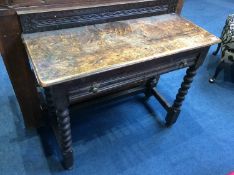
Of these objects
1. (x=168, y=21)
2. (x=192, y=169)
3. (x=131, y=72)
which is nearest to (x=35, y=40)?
(x=131, y=72)

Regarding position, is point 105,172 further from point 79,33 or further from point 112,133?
point 79,33

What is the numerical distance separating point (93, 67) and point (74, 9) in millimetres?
359

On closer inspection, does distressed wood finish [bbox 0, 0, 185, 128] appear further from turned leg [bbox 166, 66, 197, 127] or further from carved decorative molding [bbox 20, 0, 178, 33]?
turned leg [bbox 166, 66, 197, 127]

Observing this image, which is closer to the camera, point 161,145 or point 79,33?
point 79,33

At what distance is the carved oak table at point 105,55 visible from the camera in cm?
89

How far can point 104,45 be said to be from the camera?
3.40ft

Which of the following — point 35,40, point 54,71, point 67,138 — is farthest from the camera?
point 67,138

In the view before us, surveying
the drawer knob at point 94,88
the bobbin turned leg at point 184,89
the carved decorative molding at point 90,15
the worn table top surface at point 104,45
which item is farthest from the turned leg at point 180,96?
the drawer knob at point 94,88

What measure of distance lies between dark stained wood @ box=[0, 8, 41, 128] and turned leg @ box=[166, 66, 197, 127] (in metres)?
0.89

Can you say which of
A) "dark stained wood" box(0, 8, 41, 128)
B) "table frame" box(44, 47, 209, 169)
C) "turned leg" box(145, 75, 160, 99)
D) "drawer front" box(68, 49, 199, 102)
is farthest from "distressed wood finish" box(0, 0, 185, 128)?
"turned leg" box(145, 75, 160, 99)

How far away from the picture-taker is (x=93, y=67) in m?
0.90

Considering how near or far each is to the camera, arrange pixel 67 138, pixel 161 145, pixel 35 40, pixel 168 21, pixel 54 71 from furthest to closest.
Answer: pixel 161 145, pixel 168 21, pixel 67 138, pixel 35 40, pixel 54 71

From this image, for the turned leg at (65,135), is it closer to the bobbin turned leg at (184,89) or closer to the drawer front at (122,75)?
the drawer front at (122,75)

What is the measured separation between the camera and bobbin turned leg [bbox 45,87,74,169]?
0.91 meters
